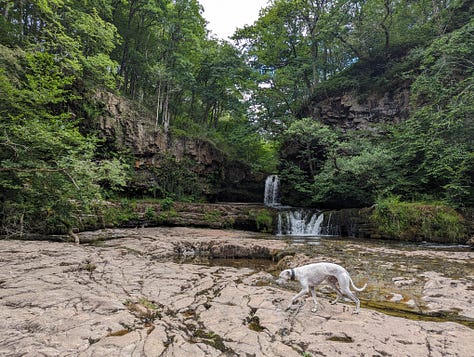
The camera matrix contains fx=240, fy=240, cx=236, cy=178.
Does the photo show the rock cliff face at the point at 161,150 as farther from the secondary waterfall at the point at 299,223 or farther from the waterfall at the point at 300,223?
the waterfall at the point at 300,223

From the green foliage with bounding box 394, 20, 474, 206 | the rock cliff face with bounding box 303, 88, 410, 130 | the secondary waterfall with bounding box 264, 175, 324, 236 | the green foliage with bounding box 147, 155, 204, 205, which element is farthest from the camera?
the green foliage with bounding box 147, 155, 204, 205

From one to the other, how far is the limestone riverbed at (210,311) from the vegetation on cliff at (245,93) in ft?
12.5

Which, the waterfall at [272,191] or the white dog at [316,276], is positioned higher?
the waterfall at [272,191]

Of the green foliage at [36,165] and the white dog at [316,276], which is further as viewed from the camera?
the green foliage at [36,165]

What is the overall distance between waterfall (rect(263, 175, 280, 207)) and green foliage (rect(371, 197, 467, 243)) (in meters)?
9.90

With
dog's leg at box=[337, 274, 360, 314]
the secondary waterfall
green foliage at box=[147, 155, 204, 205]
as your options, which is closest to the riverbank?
the secondary waterfall

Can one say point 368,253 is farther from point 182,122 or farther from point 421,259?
point 182,122

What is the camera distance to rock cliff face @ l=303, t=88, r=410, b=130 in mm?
18219

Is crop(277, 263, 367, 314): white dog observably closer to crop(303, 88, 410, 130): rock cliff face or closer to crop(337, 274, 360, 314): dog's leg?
crop(337, 274, 360, 314): dog's leg

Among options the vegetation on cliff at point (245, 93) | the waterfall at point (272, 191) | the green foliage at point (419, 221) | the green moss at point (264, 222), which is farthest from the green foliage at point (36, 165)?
the waterfall at point (272, 191)

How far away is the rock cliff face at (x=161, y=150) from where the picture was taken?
55.4 ft

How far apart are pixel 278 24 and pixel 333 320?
2606cm

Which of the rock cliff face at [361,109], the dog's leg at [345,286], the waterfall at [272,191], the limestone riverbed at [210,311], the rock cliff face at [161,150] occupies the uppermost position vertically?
the rock cliff face at [361,109]

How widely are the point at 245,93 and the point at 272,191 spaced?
10.1 m
